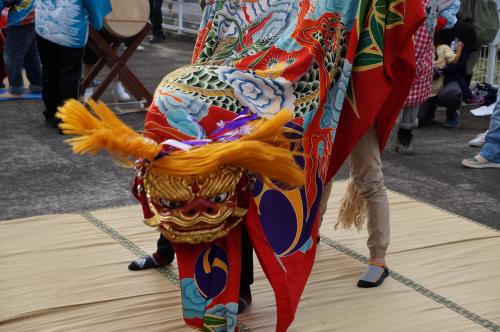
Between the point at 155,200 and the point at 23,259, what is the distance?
4.49ft

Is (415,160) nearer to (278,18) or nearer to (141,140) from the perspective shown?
(278,18)

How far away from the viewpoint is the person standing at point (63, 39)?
222 inches

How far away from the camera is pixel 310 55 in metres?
2.62

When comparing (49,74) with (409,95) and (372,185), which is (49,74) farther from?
(372,185)

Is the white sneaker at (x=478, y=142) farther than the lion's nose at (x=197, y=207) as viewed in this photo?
Yes

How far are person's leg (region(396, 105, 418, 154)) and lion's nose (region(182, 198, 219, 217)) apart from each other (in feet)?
11.7

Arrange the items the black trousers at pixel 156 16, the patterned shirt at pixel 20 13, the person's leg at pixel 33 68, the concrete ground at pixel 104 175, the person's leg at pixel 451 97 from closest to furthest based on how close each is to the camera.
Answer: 1. the concrete ground at pixel 104 175
2. the person's leg at pixel 451 97
3. the patterned shirt at pixel 20 13
4. the person's leg at pixel 33 68
5. the black trousers at pixel 156 16

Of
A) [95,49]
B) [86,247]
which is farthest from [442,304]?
[95,49]

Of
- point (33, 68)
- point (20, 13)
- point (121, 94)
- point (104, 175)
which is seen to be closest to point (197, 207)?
point (104, 175)

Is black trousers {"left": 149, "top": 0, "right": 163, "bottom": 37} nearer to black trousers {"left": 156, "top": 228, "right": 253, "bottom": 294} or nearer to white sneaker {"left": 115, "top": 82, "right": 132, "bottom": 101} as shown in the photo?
white sneaker {"left": 115, "top": 82, "right": 132, "bottom": 101}

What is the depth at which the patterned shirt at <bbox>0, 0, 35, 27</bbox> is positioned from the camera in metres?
6.90

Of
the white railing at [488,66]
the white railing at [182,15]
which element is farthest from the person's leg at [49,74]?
the white railing at [182,15]

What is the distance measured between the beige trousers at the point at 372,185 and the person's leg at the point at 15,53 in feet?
15.9

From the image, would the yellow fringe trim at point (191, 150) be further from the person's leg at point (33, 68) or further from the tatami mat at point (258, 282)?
the person's leg at point (33, 68)
